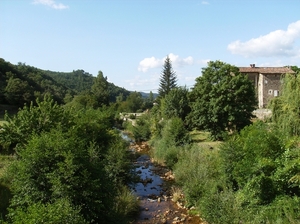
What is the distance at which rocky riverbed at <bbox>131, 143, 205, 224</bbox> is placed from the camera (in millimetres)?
13375

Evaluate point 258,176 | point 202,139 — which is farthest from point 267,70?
point 258,176

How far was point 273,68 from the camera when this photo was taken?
45.7 meters

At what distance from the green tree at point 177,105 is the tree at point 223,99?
4863mm

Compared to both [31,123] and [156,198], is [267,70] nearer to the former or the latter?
[156,198]

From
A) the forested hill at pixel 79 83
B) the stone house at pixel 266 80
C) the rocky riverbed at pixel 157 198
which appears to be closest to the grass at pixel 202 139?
the rocky riverbed at pixel 157 198

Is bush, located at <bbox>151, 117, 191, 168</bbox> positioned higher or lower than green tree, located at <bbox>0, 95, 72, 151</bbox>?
lower

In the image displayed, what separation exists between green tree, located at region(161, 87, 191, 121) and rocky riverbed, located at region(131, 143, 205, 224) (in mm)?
8101

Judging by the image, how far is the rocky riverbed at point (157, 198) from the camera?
1338cm

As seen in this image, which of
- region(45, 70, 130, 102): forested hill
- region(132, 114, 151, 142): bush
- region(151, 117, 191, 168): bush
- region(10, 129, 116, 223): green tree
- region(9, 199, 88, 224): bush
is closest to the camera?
region(9, 199, 88, 224): bush

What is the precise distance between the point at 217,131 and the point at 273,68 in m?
26.8

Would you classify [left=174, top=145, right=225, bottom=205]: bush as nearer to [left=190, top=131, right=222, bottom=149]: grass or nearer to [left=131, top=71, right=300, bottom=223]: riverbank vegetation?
[left=131, top=71, right=300, bottom=223]: riverbank vegetation

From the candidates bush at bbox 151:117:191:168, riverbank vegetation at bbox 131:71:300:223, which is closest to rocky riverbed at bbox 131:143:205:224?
riverbank vegetation at bbox 131:71:300:223

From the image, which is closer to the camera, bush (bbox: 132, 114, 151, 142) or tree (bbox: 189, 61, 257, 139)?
tree (bbox: 189, 61, 257, 139)

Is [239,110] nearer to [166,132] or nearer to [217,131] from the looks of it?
[217,131]
